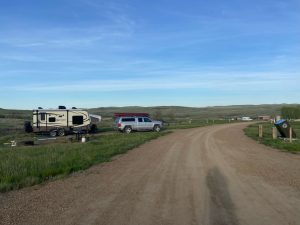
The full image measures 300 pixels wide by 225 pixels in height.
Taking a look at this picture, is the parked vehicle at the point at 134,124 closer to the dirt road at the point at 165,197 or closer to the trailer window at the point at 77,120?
the trailer window at the point at 77,120

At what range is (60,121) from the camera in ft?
134

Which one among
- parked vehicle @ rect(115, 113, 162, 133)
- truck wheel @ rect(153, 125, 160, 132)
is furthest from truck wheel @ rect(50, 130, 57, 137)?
truck wheel @ rect(153, 125, 160, 132)

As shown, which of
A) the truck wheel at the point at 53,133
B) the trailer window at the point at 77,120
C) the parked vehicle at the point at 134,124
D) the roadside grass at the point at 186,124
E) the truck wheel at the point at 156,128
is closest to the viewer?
the truck wheel at the point at 53,133

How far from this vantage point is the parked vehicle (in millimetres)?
42781

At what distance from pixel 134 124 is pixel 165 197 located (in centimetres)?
3429

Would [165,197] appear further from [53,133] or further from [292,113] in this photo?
[292,113]

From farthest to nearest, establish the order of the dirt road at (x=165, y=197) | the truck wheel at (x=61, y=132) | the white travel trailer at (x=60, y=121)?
the truck wheel at (x=61, y=132) < the white travel trailer at (x=60, y=121) < the dirt road at (x=165, y=197)

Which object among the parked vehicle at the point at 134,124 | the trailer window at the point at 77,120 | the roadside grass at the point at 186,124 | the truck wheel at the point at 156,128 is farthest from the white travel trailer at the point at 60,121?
the roadside grass at the point at 186,124

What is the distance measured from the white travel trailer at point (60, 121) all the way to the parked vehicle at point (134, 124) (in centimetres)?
284

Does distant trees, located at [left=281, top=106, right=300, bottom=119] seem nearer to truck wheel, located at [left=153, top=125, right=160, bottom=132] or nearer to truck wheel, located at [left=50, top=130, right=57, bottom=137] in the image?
truck wheel, located at [left=153, top=125, right=160, bottom=132]

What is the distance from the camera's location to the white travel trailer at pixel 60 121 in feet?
132

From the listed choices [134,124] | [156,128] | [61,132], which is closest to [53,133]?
[61,132]

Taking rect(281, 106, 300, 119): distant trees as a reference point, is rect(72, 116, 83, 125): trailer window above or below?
below

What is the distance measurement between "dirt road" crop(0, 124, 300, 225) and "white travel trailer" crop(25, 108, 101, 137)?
26825mm
